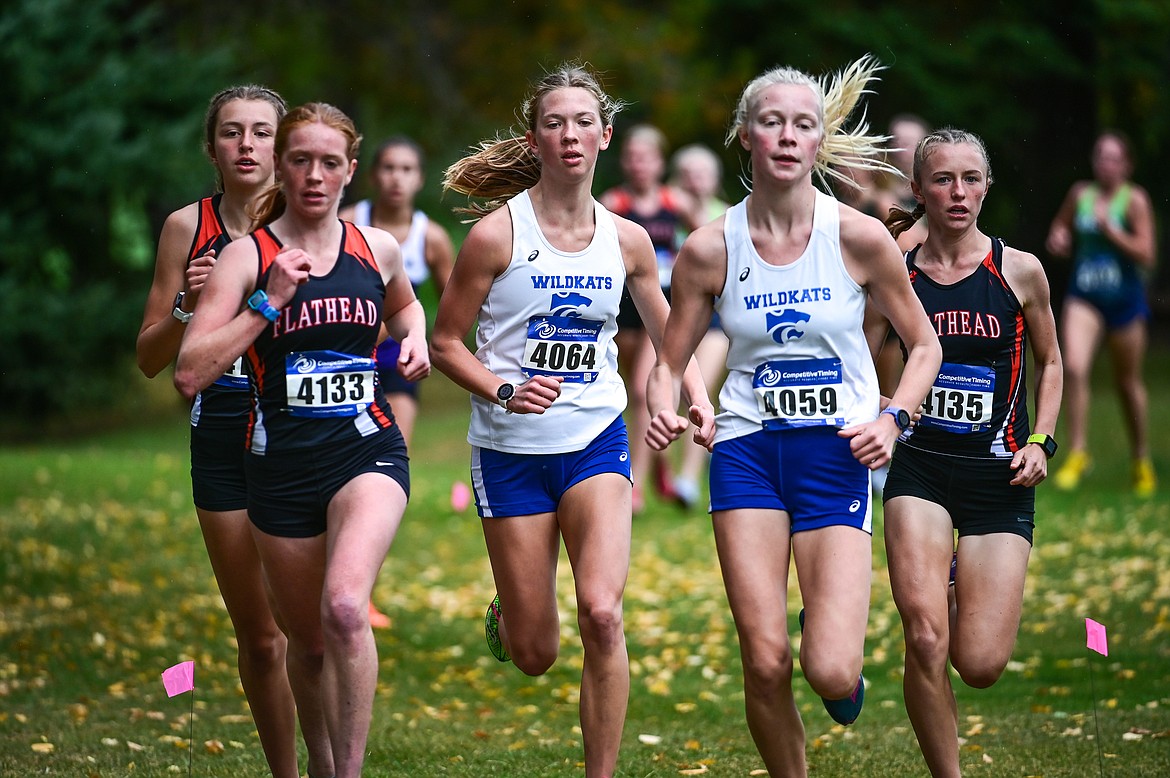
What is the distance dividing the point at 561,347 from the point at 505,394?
289 millimetres

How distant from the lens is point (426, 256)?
8828 millimetres

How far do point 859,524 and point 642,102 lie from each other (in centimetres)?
2195

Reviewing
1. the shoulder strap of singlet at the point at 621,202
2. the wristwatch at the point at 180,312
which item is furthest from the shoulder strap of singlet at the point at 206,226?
the shoulder strap of singlet at the point at 621,202

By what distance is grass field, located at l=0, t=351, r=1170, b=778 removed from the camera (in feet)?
20.6

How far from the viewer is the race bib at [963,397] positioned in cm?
544

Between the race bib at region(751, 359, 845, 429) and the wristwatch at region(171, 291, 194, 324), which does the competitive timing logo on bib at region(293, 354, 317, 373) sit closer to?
the wristwatch at region(171, 291, 194, 324)

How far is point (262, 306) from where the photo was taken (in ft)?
16.1

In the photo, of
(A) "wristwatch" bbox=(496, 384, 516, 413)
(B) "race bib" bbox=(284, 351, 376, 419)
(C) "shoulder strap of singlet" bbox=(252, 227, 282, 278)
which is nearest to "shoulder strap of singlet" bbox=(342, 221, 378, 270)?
(C) "shoulder strap of singlet" bbox=(252, 227, 282, 278)

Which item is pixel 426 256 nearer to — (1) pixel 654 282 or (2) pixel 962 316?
(1) pixel 654 282

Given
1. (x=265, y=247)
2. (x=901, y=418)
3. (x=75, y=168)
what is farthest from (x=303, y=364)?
(x=75, y=168)

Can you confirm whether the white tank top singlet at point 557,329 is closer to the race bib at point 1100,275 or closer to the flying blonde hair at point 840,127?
the flying blonde hair at point 840,127

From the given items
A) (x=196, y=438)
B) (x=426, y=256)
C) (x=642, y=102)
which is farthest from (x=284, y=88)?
(x=196, y=438)

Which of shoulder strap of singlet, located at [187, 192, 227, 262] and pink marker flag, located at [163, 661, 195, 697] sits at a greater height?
shoulder strap of singlet, located at [187, 192, 227, 262]

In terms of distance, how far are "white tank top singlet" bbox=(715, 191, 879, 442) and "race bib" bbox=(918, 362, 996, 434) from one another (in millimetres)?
393
